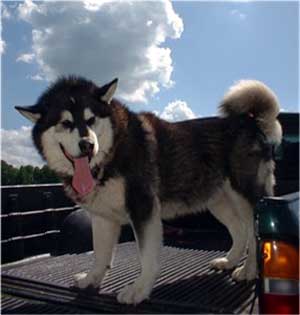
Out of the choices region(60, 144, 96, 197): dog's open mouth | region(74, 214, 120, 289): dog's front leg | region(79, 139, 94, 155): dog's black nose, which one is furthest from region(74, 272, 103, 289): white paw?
region(79, 139, 94, 155): dog's black nose

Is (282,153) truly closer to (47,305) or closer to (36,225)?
(36,225)

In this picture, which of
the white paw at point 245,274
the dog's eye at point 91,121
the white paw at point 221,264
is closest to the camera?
the white paw at point 245,274

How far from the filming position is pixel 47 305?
308cm

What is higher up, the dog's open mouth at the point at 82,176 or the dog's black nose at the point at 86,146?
the dog's black nose at the point at 86,146

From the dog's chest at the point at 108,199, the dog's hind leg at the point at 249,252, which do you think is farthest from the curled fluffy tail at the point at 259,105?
the dog's chest at the point at 108,199

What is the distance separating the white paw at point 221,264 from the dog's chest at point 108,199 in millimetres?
945

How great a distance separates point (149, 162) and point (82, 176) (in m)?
0.59

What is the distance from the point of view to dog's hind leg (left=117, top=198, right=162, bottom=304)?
3.39m

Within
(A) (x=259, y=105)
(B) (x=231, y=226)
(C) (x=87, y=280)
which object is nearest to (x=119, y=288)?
(C) (x=87, y=280)

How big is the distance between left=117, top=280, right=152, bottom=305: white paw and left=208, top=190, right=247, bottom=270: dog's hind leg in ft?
3.41

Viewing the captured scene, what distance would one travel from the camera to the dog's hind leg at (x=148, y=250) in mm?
3393

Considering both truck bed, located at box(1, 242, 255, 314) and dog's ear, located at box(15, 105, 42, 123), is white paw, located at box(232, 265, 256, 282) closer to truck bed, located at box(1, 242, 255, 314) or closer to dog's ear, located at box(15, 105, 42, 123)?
truck bed, located at box(1, 242, 255, 314)

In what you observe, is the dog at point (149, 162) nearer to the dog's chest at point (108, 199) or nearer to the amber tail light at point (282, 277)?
the dog's chest at point (108, 199)

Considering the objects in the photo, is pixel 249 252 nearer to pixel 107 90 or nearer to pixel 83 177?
pixel 83 177
